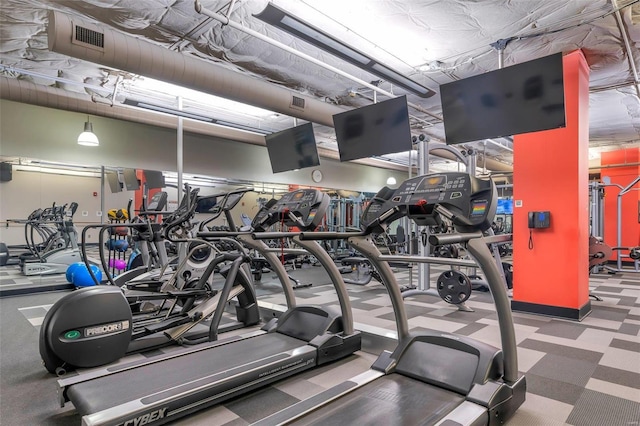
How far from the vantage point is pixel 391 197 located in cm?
245

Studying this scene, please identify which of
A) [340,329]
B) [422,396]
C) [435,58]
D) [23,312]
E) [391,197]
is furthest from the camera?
[435,58]

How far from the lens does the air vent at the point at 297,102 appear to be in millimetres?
5531

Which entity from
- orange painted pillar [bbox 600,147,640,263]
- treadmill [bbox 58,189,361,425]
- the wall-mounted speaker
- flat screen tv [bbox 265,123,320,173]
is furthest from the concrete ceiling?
orange painted pillar [bbox 600,147,640,263]

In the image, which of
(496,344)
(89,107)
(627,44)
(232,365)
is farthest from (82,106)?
(627,44)

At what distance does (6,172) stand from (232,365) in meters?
6.35

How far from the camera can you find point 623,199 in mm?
9664

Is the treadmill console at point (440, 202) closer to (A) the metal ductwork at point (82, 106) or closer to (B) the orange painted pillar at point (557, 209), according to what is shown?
(B) the orange painted pillar at point (557, 209)

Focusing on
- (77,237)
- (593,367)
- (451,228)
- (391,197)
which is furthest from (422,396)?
(77,237)

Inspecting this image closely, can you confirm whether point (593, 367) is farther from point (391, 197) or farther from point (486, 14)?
point (486, 14)

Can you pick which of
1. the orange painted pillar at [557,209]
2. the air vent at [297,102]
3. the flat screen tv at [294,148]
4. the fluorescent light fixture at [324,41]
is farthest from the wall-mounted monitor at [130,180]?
the orange painted pillar at [557,209]

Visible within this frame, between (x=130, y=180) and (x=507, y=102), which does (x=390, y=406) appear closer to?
(x=507, y=102)

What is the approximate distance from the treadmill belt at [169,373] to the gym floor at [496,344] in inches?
7.9

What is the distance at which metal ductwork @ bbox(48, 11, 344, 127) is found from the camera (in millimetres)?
3551

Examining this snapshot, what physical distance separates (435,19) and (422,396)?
3.62 m
